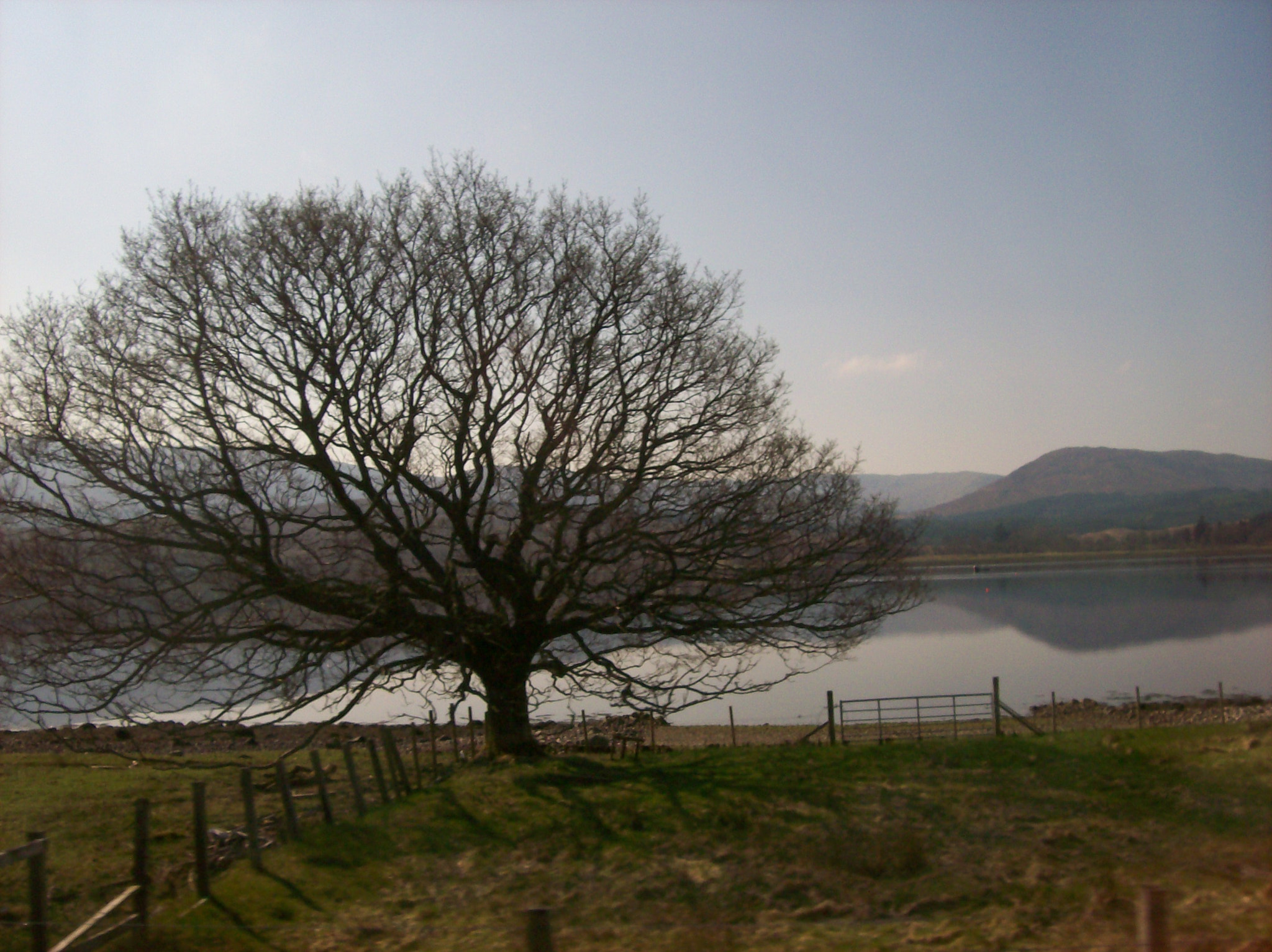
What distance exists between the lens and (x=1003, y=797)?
1191 centimetres

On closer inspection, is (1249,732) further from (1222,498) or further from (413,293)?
(1222,498)

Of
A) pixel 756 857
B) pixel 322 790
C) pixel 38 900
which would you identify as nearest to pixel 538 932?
pixel 38 900

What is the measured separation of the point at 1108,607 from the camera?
56.6m

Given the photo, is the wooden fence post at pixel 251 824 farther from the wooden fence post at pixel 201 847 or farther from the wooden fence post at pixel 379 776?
the wooden fence post at pixel 379 776

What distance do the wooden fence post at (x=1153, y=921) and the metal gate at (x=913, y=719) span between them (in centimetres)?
1474

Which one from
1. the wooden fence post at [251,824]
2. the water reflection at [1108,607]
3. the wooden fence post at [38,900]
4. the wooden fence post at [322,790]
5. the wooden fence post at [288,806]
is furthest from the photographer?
the water reflection at [1108,607]

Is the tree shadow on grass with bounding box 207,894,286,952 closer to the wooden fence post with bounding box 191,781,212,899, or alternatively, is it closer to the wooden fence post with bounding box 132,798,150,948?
the wooden fence post with bounding box 191,781,212,899

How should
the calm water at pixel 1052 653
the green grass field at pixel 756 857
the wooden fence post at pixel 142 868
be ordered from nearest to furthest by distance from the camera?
the green grass field at pixel 756 857 < the wooden fence post at pixel 142 868 < the calm water at pixel 1052 653

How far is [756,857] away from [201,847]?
5.30 m

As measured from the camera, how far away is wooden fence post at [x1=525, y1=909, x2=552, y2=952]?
5.30 metres

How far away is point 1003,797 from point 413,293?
11080 millimetres

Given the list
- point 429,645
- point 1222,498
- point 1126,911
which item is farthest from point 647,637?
point 1222,498

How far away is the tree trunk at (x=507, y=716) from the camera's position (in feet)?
53.3

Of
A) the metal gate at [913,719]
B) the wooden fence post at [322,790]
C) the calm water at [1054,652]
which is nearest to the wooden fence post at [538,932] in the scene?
the wooden fence post at [322,790]
